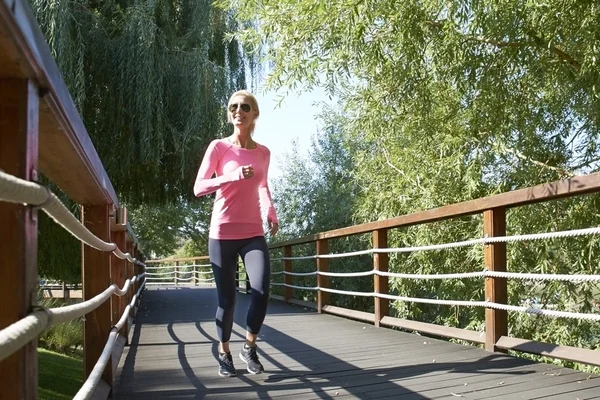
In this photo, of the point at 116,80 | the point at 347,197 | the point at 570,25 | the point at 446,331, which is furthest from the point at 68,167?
the point at 347,197

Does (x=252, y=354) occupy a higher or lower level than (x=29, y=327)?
lower

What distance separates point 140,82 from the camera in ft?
25.7

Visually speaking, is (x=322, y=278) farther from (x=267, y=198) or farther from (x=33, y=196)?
(x=33, y=196)

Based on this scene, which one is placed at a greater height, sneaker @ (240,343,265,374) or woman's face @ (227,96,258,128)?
woman's face @ (227,96,258,128)

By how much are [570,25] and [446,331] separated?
2.40m

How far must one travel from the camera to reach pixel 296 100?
6309 mm

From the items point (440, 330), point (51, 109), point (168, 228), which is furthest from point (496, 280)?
point (168, 228)

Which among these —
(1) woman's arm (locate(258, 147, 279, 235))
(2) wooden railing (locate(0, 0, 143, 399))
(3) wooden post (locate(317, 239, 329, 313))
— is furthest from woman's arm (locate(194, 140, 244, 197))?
(3) wooden post (locate(317, 239, 329, 313))

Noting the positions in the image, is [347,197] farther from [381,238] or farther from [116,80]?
[381,238]

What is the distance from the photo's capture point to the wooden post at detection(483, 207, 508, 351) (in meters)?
3.52

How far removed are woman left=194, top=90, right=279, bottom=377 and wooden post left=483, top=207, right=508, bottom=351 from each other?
1.21 meters

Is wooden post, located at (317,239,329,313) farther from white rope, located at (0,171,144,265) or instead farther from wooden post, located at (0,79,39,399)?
wooden post, located at (0,79,39,399)

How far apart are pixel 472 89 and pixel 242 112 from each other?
3.13 m

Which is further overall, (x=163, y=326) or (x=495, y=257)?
(x=163, y=326)
